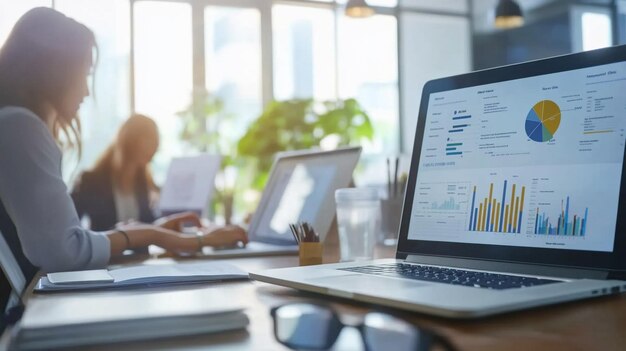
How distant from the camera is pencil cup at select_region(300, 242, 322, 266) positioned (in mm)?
1240

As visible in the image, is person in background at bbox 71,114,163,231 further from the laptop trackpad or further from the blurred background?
the laptop trackpad

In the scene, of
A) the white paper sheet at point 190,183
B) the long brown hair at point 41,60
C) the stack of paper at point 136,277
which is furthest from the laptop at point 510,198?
the white paper sheet at point 190,183

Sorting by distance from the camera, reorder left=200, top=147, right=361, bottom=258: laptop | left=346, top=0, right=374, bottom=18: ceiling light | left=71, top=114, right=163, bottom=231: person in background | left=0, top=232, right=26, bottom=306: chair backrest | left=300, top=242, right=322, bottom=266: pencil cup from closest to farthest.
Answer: left=0, top=232, right=26, bottom=306: chair backrest, left=300, top=242, right=322, bottom=266: pencil cup, left=200, top=147, right=361, bottom=258: laptop, left=71, top=114, right=163, bottom=231: person in background, left=346, top=0, right=374, bottom=18: ceiling light

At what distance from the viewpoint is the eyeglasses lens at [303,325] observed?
57 cm

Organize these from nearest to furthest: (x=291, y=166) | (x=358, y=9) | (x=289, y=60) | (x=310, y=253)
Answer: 1. (x=310, y=253)
2. (x=291, y=166)
3. (x=358, y=9)
4. (x=289, y=60)

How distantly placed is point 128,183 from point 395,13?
3.67 metres

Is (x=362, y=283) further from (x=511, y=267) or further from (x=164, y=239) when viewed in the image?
(x=164, y=239)

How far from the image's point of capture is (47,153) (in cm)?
133

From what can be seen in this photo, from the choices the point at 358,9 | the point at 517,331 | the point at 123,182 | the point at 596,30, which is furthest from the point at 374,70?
the point at 517,331

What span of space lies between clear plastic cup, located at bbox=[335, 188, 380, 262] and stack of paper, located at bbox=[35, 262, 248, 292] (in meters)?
0.31

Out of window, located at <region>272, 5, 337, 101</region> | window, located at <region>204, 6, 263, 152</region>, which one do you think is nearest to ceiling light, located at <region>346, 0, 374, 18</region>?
window, located at <region>204, 6, 263, 152</region>

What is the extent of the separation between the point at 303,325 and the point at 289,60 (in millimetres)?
5240

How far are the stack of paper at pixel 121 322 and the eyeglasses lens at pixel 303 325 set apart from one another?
0.22ft

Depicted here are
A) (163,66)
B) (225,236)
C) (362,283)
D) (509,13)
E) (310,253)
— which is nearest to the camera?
(362,283)
